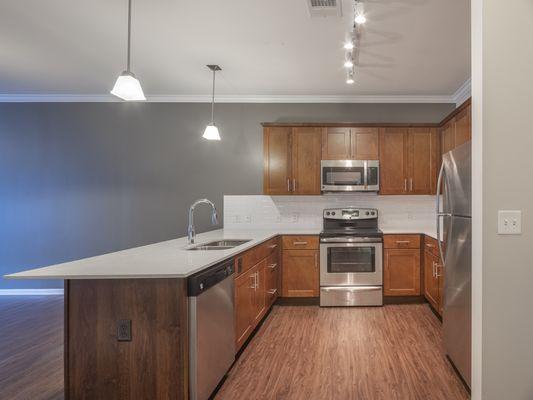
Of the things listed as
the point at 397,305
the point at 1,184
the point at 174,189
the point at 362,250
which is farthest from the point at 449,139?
the point at 1,184

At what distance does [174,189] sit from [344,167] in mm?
2383

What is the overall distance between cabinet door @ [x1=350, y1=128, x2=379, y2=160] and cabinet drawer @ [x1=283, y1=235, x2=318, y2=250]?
1.27m

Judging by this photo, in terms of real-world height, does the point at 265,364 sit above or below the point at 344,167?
below

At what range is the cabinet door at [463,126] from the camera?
2977mm

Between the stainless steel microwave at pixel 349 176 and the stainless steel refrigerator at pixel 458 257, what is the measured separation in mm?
1613

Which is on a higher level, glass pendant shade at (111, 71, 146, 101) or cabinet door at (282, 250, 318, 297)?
glass pendant shade at (111, 71, 146, 101)

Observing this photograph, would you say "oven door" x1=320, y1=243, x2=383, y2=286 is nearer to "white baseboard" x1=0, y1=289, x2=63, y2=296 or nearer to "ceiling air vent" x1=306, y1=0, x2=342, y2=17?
"ceiling air vent" x1=306, y1=0, x2=342, y2=17

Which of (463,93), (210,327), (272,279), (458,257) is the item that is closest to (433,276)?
(458,257)

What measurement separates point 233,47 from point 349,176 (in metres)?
2.13

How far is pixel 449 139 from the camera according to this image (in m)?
3.65

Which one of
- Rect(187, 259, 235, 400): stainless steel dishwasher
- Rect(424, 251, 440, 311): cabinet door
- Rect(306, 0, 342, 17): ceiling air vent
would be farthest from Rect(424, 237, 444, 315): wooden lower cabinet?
Rect(306, 0, 342, 17): ceiling air vent

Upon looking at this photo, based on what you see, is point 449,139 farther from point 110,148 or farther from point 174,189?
point 110,148

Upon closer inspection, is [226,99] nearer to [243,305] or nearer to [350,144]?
[350,144]

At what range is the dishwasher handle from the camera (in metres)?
1.70
